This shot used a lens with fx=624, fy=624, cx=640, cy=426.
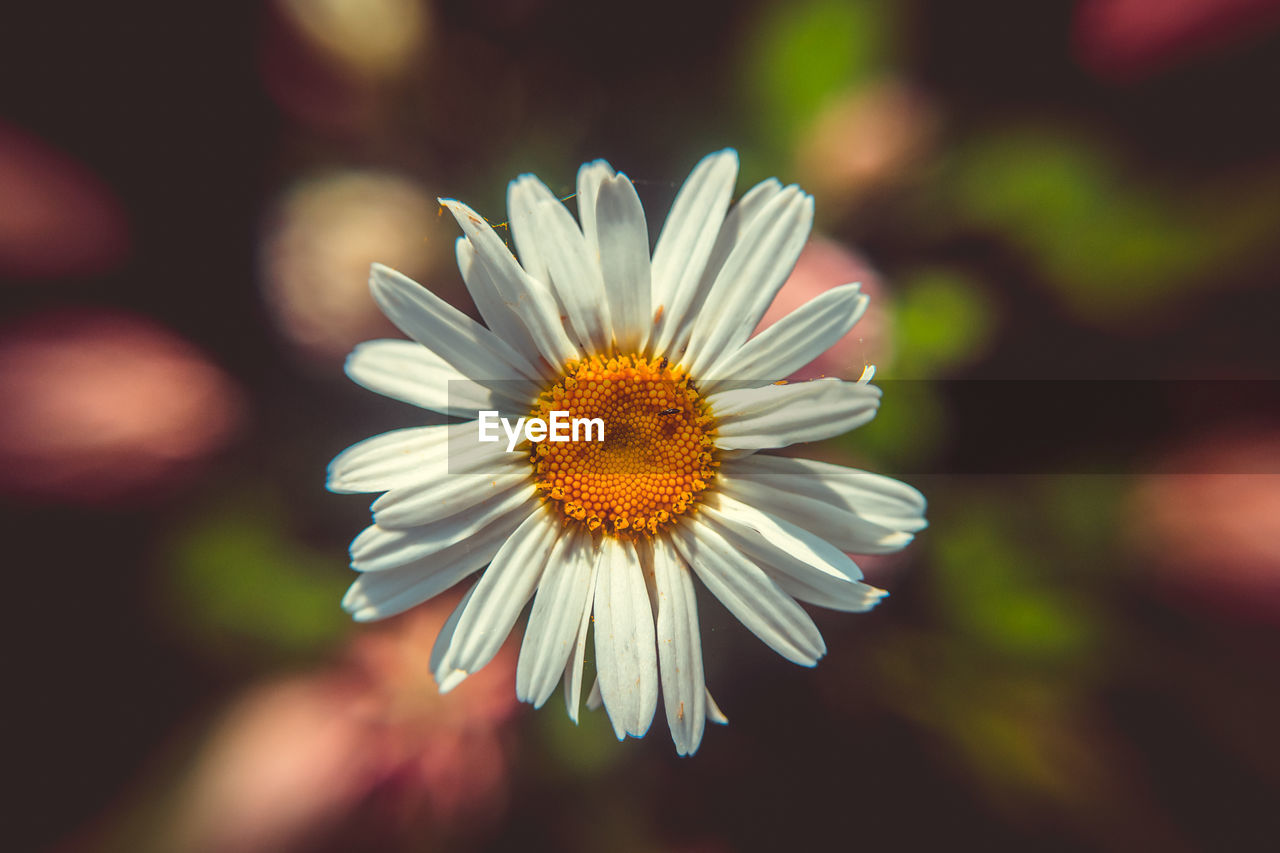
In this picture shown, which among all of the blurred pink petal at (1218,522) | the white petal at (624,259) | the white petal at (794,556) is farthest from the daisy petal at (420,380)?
the blurred pink petal at (1218,522)

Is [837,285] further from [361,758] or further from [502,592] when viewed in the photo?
[361,758]

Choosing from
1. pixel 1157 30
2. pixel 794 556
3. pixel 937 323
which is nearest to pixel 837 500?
pixel 794 556

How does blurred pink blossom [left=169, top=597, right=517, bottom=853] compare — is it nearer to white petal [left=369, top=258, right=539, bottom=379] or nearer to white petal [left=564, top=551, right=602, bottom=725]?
white petal [left=564, top=551, right=602, bottom=725]

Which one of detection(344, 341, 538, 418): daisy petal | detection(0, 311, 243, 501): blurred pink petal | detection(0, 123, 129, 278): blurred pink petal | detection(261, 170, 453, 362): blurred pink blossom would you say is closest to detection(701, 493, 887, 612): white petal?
detection(344, 341, 538, 418): daisy petal

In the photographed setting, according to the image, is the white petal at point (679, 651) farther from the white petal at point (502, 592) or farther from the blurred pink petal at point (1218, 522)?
the blurred pink petal at point (1218, 522)

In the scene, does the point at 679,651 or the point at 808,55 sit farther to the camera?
the point at 808,55

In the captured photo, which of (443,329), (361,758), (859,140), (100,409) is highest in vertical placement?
(859,140)
